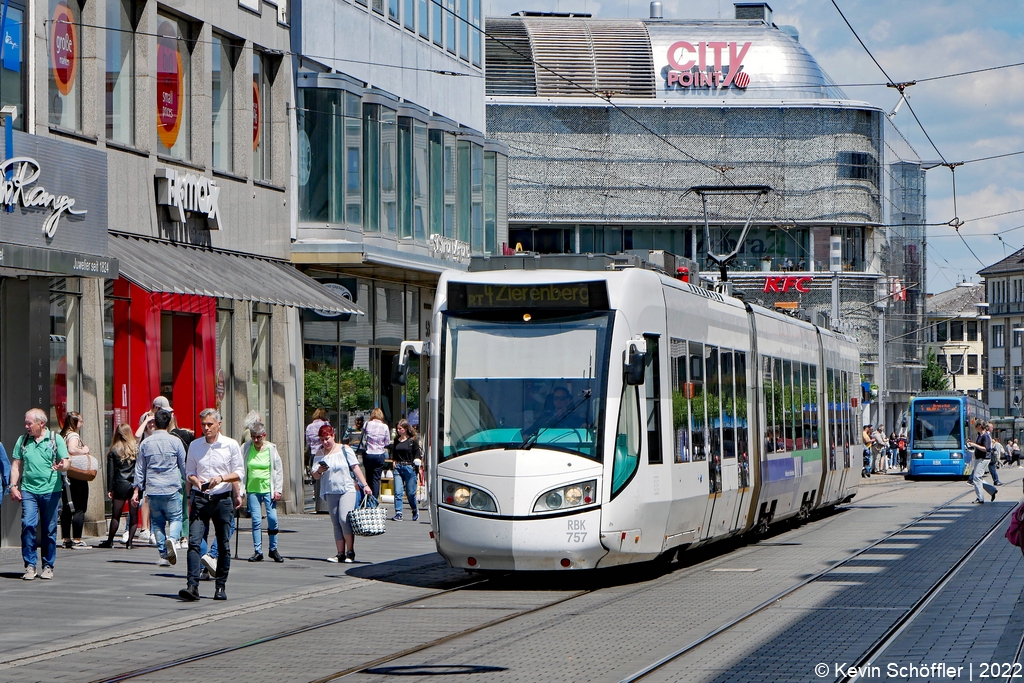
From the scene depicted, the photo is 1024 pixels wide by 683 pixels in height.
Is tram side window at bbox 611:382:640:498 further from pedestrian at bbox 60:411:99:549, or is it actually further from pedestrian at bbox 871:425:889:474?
pedestrian at bbox 871:425:889:474

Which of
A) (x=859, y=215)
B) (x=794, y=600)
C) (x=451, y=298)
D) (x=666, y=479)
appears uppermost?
(x=859, y=215)

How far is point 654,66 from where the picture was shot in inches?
2896

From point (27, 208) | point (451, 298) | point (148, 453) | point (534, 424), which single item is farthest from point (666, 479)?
point (27, 208)

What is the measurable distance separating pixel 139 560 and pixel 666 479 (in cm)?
630

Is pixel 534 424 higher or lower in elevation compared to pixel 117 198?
lower

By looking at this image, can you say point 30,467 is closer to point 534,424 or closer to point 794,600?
point 534,424

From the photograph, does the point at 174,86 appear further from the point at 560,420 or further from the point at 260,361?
the point at 560,420

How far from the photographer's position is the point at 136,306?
21.7 m

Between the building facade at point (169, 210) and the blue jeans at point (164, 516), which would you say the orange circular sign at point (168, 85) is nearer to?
the building facade at point (169, 210)

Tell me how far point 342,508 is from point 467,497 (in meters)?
3.41

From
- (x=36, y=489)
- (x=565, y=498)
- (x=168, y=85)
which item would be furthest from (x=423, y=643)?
(x=168, y=85)

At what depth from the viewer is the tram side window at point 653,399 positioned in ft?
49.3

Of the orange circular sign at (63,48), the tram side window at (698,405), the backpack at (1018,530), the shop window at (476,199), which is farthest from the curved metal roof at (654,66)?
the backpack at (1018,530)

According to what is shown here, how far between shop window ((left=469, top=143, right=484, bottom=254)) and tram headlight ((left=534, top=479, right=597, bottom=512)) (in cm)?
2025
